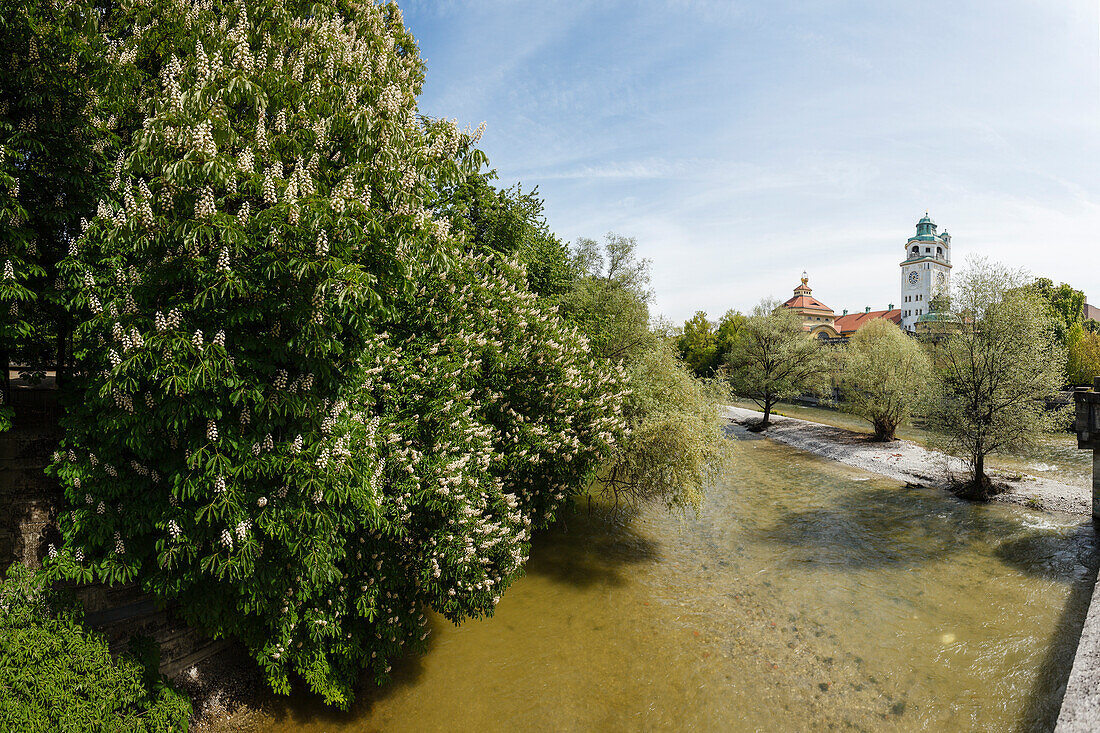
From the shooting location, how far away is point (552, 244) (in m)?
24.3

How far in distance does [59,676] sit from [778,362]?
49.3 meters

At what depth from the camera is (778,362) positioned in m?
47.4

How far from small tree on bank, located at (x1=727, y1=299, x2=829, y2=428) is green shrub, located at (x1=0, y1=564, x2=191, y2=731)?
46570 mm

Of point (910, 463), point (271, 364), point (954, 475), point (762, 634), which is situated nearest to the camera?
point (271, 364)

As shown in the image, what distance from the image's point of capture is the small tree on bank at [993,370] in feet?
73.5

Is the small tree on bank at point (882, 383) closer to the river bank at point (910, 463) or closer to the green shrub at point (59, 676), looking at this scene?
the river bank at point (910, 463)

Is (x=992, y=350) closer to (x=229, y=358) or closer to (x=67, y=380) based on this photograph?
(x=229, y=358)

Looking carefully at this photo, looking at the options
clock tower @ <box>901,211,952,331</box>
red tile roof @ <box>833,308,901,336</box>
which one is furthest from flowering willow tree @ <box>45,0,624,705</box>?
clock tower @ <box>901,211,952,331</box>

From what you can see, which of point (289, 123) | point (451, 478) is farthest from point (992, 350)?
point (289, 123)

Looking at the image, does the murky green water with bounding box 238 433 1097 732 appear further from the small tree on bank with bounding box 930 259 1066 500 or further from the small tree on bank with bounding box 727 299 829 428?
the small tree on bank with bounding box 727 299 829 428

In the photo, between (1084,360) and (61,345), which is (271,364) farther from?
(1084,360)

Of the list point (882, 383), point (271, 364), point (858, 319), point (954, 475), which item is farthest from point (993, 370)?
point (858, 319)

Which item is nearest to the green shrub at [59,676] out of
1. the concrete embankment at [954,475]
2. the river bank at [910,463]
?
the concrete embankment at [954,475]

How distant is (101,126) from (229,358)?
4.66 m
